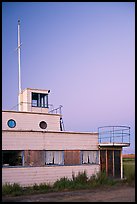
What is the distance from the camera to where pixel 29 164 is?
18.0 meters

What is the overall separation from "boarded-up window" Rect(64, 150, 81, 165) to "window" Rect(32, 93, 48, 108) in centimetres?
517

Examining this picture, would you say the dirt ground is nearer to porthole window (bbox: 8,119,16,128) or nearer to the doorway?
the doorway

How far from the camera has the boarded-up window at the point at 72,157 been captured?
19425 millimetres

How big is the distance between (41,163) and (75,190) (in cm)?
301

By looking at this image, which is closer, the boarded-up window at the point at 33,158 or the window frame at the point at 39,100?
the boarded-up window at the point at 33,158

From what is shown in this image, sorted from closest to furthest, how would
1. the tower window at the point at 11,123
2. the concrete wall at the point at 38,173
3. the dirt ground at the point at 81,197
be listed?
the dirt ground at the point at 81,197
the concrete wall at the point at 38,173
the tower window at the point at 11,123

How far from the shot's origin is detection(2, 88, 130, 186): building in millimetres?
17766

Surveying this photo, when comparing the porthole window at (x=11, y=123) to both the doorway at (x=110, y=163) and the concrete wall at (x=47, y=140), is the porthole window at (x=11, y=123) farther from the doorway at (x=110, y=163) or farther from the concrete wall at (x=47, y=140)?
the doorway at (x=110, y=163)

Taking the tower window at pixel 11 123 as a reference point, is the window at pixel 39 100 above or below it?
above

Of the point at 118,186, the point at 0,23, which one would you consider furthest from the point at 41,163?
the point at 0,23

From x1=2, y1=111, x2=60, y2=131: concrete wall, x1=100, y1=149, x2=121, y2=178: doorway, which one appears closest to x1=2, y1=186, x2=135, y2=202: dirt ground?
x1=100, y1=149, x2=121, y2=178: doorway

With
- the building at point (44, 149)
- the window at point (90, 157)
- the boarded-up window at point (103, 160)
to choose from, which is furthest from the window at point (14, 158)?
the boarded-up window at point (103, 160)

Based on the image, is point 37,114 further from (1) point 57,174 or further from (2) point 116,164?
(2) point 116,164

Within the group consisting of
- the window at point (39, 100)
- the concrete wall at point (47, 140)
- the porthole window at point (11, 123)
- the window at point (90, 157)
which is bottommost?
the window at point (90, 157)
